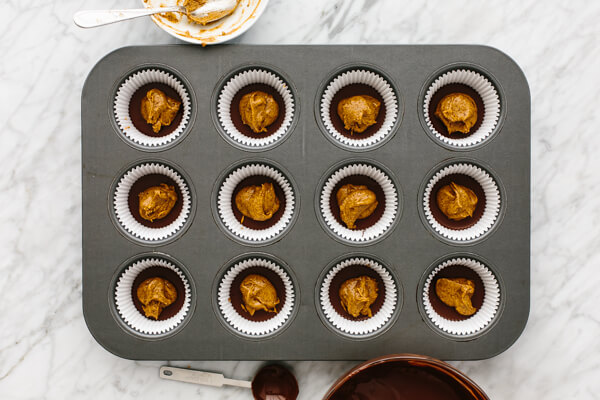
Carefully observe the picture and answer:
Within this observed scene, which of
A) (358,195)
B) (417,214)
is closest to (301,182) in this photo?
(358,195)

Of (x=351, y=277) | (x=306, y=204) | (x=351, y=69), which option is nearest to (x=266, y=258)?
(x=306, y=204)

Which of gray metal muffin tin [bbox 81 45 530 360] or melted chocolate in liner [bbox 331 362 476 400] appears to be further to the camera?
gray metal muffin tin [bbox 81 45 530 360]

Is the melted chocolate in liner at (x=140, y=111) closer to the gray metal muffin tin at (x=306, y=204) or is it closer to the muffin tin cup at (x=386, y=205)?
the gray metal muffin tin at (x=306, y=204)

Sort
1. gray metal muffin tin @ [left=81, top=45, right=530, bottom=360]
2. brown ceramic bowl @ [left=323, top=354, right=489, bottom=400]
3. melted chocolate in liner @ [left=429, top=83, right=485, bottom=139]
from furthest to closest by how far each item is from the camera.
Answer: melted chocolate in liner @ [left=429, top=83, right=485, bottom=139] < gray metal muffin tin @ [left=81, top=45, right=530, bottom=360] < brown ceramic bowl @ [left=323, top=354, right=489, bottom=400]

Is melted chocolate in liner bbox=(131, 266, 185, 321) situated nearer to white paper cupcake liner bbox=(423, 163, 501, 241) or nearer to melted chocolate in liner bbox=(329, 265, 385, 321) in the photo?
melted chocolate in liner bbox=(329, 265, 385, 321)

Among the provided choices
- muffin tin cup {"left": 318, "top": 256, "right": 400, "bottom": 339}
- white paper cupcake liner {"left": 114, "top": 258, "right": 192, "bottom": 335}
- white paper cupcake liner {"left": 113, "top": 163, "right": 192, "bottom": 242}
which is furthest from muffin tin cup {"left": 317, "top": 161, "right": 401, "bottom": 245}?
white paper cupcake liner {"left": 114, "top": 258, "right": 192, "bottom": 335}

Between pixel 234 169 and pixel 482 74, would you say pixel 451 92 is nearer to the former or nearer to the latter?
pixel 482 74
